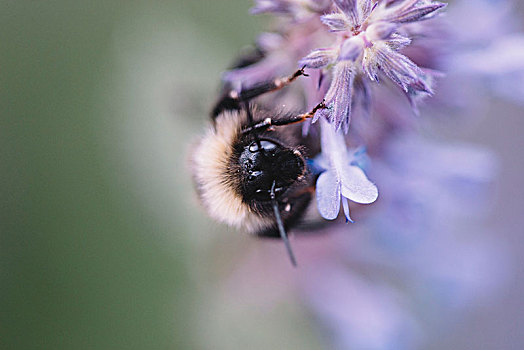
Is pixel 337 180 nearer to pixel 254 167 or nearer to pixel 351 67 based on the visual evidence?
pixel 254 167

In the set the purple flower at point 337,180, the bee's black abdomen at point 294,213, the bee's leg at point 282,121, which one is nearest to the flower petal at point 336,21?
the bee's leg at point 282,121

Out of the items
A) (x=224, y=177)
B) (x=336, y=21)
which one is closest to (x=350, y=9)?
(x=336, y=21)

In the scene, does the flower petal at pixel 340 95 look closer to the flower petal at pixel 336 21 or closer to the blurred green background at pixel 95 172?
the flower petal at pixel 336 21

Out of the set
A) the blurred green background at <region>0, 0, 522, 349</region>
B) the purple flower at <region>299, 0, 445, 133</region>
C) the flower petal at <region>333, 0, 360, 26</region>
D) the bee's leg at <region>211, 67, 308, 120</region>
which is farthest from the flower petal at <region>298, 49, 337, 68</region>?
the blurred green background at <region>0, 0, 522, 349</region>

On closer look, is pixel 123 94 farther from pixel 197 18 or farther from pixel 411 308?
pixel 411 308

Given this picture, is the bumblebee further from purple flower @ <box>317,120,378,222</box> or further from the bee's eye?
purple flower @ <box>317,120,378,222</box>

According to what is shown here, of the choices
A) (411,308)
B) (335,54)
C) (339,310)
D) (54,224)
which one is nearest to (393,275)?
(411,308)
